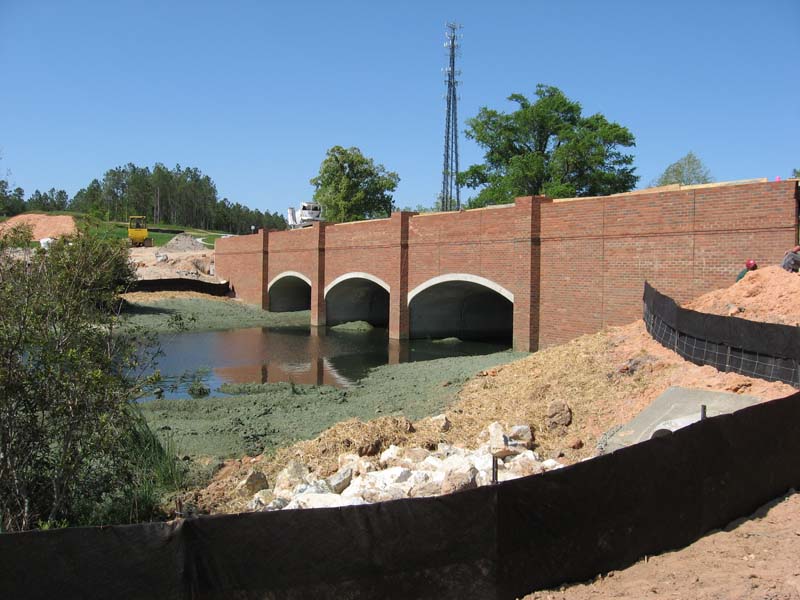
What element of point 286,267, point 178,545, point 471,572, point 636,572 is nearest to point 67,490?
point 178,545

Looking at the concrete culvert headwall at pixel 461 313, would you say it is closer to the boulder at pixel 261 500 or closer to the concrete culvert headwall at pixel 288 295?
the concrete culvert headwall at pixel 288 295

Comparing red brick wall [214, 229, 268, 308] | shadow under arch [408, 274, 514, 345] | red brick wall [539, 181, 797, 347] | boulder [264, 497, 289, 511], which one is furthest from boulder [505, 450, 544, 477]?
red brick wall [214, 229, 268, 308]

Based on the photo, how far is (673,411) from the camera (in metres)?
8.98

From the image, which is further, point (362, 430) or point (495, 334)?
point (495, 334)

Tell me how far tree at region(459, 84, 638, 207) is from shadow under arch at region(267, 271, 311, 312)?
1465 centimetres

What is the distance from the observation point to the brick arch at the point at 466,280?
2128cm

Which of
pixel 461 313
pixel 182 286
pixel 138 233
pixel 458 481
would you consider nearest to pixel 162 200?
pixel 138 233

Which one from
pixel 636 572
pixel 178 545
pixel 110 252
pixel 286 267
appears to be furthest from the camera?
pixel 286 267

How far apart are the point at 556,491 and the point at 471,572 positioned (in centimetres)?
83

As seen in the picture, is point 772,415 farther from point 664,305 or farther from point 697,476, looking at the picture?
point 664,305

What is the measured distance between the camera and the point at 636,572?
5.08 metres

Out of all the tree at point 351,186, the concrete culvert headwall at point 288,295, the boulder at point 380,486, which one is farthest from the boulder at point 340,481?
the tree at point 351,186

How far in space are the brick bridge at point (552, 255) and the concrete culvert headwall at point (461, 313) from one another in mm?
55

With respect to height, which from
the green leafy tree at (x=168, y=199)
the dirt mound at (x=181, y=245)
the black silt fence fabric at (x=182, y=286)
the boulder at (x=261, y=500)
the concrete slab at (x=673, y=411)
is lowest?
the boulder at (x=261, y=500)
